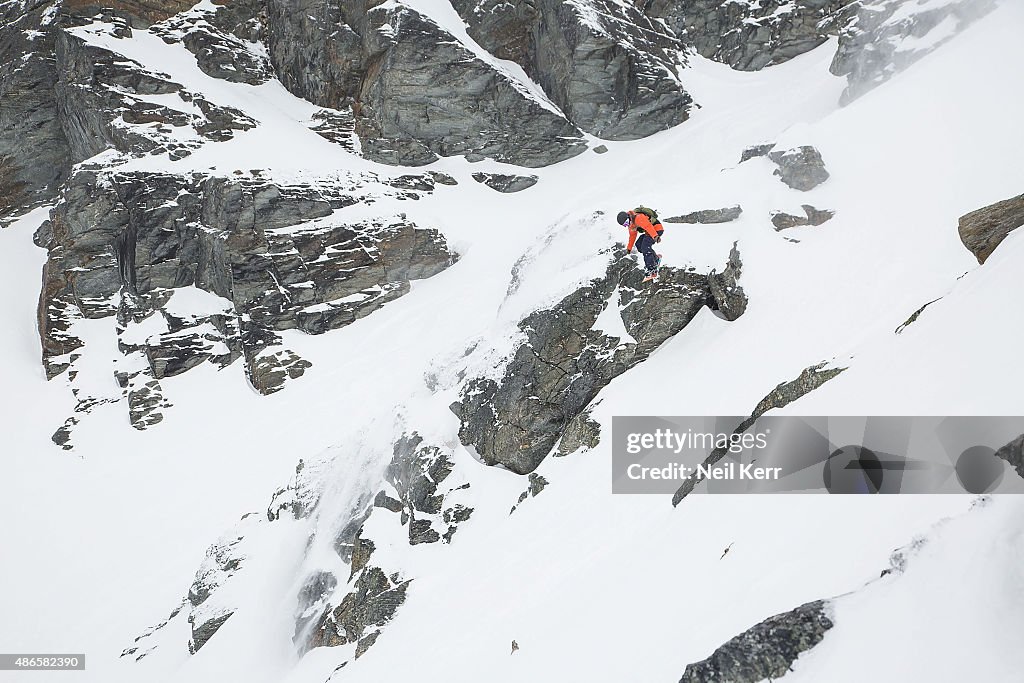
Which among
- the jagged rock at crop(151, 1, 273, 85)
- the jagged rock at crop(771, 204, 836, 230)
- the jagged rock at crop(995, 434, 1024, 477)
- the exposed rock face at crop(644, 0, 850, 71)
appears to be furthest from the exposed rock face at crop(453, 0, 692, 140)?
the jagged rock at crop(995, 434, 1024, 477)

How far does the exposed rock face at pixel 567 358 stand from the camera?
13781mm

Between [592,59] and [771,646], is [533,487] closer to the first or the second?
[771,646]

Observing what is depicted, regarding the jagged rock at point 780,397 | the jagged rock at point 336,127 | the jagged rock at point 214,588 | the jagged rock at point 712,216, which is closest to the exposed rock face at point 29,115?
the jagged rock at point 336,127

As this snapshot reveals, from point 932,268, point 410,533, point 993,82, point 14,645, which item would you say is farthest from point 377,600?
point 993,82

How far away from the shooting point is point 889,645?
4.81 meters

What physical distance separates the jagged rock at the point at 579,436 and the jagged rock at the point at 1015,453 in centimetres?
715

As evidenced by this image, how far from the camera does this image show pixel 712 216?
16.5 meters

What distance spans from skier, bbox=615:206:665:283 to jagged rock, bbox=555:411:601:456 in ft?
10.6

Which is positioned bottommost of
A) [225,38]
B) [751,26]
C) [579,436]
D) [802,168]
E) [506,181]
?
[506,181]

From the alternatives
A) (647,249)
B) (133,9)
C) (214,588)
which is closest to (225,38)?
(133,9)

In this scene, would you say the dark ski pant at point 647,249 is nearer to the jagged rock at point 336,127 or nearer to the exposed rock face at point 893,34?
the exposed rock face at point 893,34

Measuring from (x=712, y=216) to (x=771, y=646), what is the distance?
41.7ft

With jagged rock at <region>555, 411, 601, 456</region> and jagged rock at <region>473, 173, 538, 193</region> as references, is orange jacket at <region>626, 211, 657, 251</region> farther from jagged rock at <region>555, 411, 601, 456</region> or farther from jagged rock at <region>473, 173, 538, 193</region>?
jagged rock at <region>473, 173, 538, 193</region>

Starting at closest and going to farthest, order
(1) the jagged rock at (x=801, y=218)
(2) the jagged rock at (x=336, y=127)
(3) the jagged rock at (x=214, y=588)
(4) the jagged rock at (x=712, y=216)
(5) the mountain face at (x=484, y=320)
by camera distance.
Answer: (5) the mountain face at (x=484, y=320), (1) the jagged rock at (x=801, y=218), (4) the jagged rock at (x=712, y=216), (3) the jagged rock at (x=214, y=588), (2) the jagged rock at (x=336, y=127)
